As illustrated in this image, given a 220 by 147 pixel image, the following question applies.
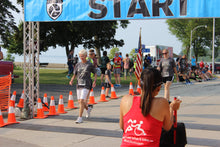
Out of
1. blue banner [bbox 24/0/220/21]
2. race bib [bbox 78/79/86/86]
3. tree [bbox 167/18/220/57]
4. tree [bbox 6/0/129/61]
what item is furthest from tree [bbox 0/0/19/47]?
tree [bbox 167/18/220/57]

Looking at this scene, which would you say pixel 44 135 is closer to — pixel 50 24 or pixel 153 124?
pixel 153 124

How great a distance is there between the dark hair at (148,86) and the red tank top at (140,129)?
6 centimetres

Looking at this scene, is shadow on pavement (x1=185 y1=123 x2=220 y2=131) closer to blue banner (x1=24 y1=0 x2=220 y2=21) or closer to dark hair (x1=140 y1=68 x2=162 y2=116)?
blue banner (x1=24 y1=0 x2=220 y2=21)

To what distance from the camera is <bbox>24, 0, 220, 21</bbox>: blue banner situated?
27.8ft

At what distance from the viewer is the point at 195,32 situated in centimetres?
7362

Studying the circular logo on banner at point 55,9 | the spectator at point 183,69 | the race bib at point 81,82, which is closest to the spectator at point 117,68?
the spectator at point 183,69

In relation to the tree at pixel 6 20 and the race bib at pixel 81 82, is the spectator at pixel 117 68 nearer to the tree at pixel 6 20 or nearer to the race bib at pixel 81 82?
the race bib at pixel 81 82

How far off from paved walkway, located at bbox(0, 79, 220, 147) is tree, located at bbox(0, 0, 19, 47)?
21.1 m

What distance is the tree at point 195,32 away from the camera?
240 ft

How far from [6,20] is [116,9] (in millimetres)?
23086

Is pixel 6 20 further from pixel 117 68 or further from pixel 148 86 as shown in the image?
pixel 148 86

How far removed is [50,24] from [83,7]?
2774 centimetres

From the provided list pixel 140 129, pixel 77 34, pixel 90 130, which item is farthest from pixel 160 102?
pixel 77 34

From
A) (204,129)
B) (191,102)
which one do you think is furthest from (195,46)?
(204,129)
